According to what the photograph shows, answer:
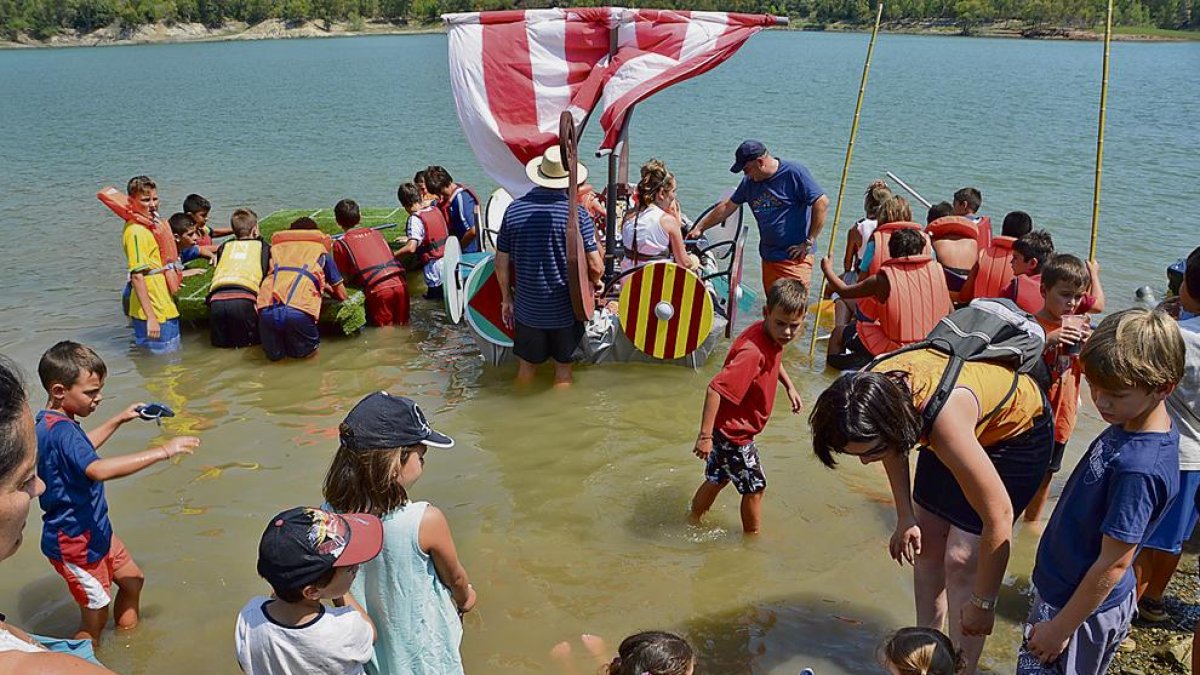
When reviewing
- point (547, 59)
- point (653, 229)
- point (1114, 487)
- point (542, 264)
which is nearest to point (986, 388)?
point (1114, 487)

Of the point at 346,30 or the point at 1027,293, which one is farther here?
the point at 346,30

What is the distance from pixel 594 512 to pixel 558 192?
237 cm

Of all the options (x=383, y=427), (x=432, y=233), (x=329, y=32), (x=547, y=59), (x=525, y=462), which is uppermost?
(x=329, y=32)

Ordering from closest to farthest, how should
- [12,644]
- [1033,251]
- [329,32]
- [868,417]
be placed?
[12,644]
[868,417]
[1033,251]
[329,32]

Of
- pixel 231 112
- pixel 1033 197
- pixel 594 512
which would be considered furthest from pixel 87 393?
pixel 231 112

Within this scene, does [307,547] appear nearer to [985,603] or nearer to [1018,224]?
[985,603]

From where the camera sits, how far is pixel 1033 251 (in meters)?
5.15

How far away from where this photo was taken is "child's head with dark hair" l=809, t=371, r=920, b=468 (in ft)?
8.41

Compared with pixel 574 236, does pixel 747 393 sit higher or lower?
lower

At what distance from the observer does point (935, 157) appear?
64.5 ft

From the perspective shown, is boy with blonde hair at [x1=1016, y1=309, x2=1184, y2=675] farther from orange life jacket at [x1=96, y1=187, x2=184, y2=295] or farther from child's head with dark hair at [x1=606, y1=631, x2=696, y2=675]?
orange life jacket at [x1=96, y1=187, x2=184, y2=295]

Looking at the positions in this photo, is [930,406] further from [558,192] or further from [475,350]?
[475,350]

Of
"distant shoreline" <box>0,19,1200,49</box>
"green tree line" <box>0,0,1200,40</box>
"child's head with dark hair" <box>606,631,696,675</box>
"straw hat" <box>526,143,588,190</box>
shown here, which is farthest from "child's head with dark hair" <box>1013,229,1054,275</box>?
"distant shoreline" <box>0,19,1200,49</box>

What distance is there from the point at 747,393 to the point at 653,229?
3.39 meters
